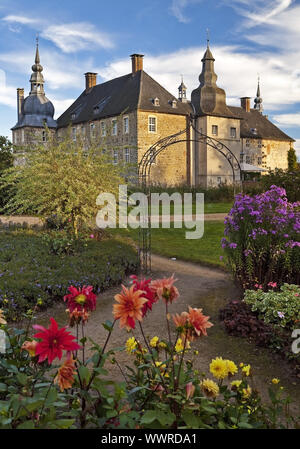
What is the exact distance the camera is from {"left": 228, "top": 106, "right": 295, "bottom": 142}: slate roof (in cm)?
3900

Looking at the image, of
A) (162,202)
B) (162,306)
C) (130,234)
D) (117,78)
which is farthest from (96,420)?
(117,78)

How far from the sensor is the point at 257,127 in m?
40.2

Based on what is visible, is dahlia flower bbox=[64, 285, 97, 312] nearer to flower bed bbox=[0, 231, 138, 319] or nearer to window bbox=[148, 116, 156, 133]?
flower bed bbox=[0, 231, 138, 319]

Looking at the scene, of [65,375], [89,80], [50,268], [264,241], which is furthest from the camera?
[89,80]

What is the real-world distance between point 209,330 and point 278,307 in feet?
2.53

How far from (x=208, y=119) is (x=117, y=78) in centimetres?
767

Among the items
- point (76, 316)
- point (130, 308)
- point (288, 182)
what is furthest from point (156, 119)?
point (130, 308)

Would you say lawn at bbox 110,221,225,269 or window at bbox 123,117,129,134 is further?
window at bbox 123,117,129,134

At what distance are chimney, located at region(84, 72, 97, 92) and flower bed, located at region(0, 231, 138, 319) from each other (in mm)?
29763

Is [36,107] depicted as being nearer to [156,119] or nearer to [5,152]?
[5,152]

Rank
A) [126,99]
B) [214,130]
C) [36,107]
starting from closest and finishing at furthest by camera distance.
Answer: [126,99]
[214,130]
[36,107]

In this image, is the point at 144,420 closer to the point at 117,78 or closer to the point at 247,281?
the point at 247,281

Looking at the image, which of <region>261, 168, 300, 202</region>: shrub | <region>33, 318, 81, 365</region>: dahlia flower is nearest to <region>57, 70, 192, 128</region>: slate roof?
<region>261, 168, 300, 202</region>: shrub

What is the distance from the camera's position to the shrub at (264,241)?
18.6 feet
